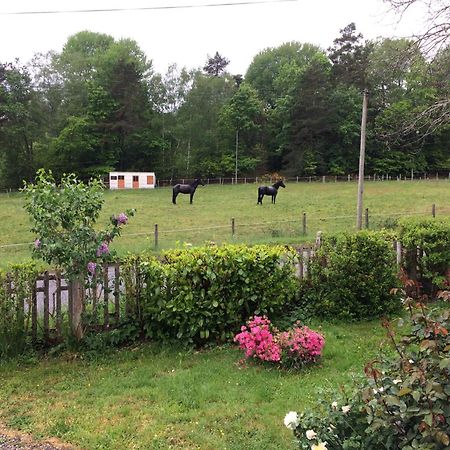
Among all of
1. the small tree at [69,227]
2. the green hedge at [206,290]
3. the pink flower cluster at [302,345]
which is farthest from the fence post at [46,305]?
the pink flower cluster at [302,345]

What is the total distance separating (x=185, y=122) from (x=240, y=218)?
3672 centimetres

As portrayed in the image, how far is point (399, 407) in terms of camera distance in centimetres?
226

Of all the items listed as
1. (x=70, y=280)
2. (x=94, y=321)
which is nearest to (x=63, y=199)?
(x=70, y=280)

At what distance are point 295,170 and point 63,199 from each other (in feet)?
164

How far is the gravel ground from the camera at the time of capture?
3.76m

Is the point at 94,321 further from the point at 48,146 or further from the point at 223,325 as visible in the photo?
the point at 48,146

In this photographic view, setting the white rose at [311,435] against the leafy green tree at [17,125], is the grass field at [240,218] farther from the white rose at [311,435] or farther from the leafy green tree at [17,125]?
the leafy green tree at [17,125]

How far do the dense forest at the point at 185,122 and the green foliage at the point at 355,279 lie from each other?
4565cm

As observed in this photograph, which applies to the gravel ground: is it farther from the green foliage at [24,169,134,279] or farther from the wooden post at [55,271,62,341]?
the green foliage at [24,169,134,279]

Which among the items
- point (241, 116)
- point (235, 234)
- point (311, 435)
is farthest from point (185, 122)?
point (311, 435)

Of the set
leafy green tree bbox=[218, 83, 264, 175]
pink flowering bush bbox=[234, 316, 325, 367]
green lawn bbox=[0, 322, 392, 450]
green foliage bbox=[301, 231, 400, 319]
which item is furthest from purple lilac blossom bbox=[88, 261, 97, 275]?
leafy green tree bbox=[218, 83, 264, 175]

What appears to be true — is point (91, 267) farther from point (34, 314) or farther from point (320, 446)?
point (320, 446)

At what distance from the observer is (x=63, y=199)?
5.47m

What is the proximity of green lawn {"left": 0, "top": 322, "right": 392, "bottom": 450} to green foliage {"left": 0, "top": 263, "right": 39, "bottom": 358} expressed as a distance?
0.86ft
